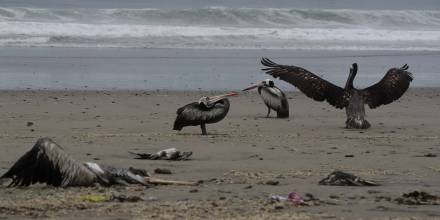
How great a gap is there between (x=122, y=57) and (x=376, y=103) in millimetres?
11355

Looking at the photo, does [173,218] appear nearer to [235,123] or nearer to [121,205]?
[121,205]

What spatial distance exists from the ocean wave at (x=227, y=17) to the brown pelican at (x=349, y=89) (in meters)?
22.2

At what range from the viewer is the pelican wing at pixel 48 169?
6.98 meters

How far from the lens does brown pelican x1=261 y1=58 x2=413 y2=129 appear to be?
1290cm

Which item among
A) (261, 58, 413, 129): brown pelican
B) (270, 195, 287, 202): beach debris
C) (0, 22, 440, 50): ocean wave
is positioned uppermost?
(0, 22, 440, 50): ocean wave

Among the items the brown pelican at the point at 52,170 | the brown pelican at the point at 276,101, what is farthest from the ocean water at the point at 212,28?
the brown pelican at the point at 52,170

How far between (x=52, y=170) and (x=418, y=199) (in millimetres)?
2489

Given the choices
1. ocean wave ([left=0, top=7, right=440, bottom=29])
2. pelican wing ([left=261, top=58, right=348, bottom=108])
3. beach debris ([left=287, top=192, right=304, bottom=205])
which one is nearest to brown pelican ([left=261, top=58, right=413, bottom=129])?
pelican wing ([left=261, top=58, right=348, bottom=108])

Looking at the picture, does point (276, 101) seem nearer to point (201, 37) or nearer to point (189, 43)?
point (189, 43)

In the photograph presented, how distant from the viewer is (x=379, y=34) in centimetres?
3403

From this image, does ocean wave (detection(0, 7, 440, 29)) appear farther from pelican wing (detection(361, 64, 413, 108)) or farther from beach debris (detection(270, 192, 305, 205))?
beach debris (detection(270, 192, 305, 205))

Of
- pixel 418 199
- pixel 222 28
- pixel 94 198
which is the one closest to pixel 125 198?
pixel 94 198

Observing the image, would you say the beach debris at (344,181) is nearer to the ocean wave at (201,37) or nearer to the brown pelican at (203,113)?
the brown pelican at (203,113)

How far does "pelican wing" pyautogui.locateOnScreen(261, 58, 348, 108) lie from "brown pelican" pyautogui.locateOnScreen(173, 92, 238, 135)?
2021mm
